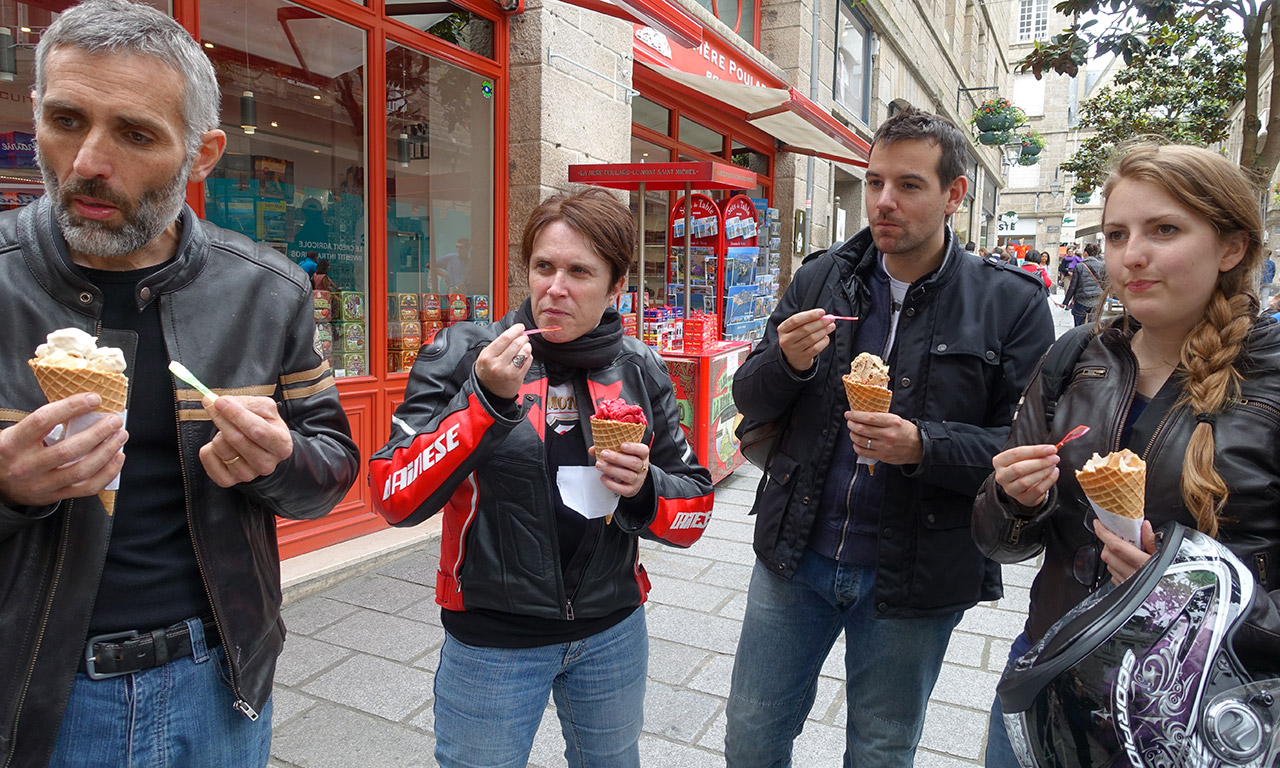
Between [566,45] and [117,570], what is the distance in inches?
213

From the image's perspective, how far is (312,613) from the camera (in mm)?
4191

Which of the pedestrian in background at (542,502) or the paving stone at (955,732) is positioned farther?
the paving stone at (955,732)

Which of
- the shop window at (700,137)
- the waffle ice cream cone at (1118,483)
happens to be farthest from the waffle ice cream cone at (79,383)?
the shop window at (700,137)

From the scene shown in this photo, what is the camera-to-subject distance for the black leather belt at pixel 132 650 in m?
1.42

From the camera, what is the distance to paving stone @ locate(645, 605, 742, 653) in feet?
13.2

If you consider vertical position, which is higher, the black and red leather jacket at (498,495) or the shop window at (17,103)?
the shop window at (17,103)

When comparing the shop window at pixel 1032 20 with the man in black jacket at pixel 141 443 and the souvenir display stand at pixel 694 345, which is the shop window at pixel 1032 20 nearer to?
the souvenir display stand at pixel 694 345

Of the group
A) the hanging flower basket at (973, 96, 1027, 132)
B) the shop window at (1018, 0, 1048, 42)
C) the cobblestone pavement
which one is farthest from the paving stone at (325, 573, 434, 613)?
the shop window at (1018, 0, 1048, 42)

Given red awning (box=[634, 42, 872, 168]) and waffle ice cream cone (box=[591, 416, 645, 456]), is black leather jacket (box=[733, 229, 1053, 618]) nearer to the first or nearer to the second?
waffle ice cream cone (box=[591, 416, 645, 456])

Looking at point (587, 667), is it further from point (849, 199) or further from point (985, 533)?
point (849, 199)

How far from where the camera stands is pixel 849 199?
1456cm

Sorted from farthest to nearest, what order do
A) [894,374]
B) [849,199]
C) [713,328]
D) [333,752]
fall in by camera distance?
[849,199]
[713,328]
[333,752]
[894,374]

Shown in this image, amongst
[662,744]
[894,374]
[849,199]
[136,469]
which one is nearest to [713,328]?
[662,744]

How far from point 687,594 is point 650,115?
5794 mm
